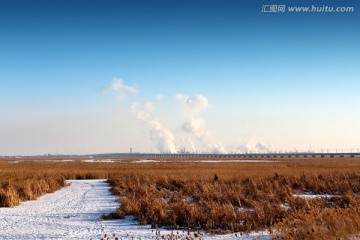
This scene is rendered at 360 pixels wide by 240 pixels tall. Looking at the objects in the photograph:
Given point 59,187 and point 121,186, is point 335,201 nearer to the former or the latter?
point 121,186

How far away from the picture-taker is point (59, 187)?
84.3 ft

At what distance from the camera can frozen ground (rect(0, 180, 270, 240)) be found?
10.9 meters

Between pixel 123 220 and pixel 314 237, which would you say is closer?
pixel 314 237

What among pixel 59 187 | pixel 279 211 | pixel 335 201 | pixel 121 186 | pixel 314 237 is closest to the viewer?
pixel 314 237

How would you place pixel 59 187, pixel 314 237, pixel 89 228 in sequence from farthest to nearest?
pixel 59 187 → pixel 89 228 → pixel 314 237

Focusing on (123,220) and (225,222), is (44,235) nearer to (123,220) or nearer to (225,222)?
(123,220)

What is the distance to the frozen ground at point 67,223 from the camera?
1089 cm

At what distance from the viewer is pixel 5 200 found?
1695cm

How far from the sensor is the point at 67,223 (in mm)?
12758

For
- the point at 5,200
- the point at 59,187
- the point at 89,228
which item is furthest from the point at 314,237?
the point at 59,187

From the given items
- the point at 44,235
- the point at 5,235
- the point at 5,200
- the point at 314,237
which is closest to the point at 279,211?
the point at 314,237

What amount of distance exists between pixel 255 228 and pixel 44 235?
5877 millimetres

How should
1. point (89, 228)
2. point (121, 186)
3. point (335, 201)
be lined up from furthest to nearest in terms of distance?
point (121, 186), point (335, 201), point (89, 228)

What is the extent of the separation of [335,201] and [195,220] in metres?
7.41
